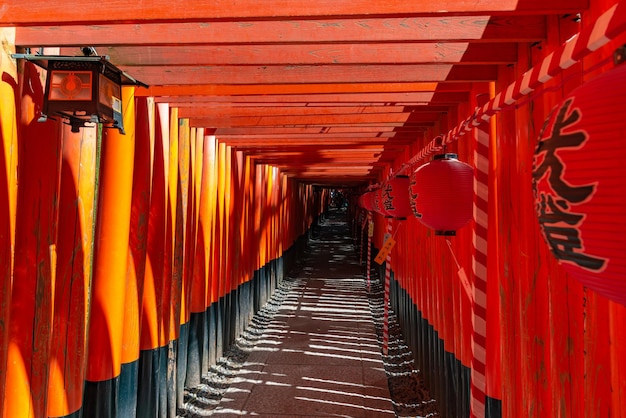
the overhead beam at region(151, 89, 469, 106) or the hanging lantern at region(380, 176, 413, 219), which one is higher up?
the overhead beam at region(151, 89, 469, 106)

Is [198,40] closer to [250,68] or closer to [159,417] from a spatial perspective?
[250,68]

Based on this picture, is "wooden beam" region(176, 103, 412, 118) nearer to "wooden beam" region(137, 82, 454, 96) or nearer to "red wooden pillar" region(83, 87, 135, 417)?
"wooden beam" region(137, 82, 454, 96)

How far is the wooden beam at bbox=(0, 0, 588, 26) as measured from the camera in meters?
2.10

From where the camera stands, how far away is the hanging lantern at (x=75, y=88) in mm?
2348

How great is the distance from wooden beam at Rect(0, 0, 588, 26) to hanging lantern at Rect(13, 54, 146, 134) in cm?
23

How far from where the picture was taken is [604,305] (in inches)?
71.1

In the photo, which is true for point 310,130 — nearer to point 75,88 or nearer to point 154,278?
point 154,278

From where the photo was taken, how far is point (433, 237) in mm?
5199

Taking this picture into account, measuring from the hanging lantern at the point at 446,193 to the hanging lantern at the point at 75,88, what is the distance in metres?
2.08

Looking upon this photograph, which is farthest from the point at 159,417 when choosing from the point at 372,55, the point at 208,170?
the point at 372,55

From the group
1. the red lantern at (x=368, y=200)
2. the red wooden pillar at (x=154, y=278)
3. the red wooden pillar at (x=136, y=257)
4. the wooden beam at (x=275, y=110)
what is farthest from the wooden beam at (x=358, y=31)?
the red lantern at (x=368, y=200)

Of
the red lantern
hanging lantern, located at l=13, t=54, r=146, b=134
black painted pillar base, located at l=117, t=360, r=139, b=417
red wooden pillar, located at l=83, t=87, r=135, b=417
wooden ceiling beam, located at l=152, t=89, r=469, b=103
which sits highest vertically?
wooden ceiling beam, located at l=152, t=89, r=469, b=103

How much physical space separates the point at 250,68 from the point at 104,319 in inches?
87.7

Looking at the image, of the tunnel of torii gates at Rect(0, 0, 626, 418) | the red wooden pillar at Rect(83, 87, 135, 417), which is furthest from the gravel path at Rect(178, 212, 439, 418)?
the red wooden pillar at Rect(83, 87, 135, 417)
